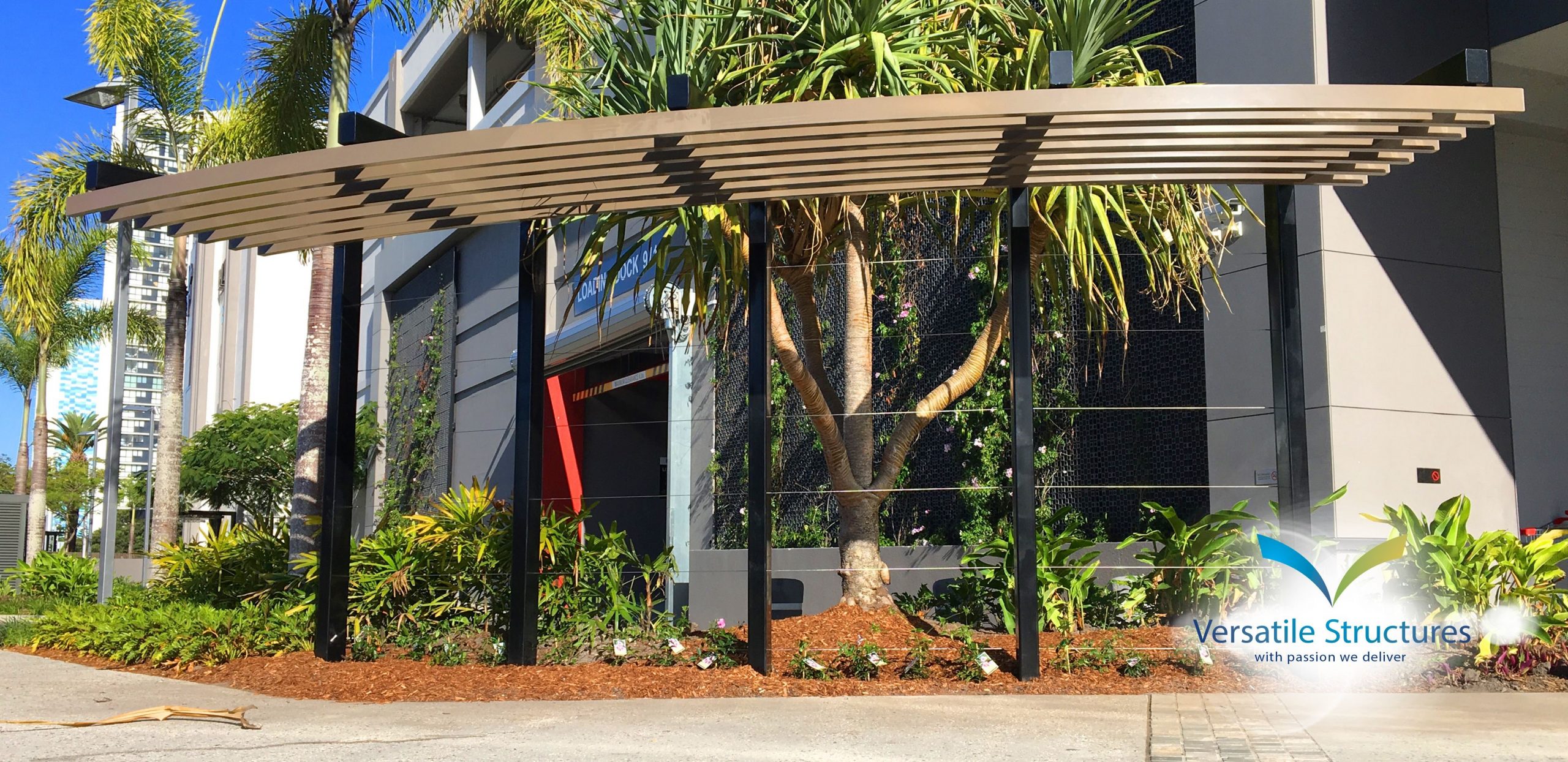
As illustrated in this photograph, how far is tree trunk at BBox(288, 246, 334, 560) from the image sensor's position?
31.7 ft

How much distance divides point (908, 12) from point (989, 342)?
2.15 metres

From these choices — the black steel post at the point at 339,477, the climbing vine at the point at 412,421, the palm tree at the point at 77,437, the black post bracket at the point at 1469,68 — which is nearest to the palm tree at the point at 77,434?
the palm tree at the point at 77,437

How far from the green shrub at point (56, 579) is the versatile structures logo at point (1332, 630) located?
1454 centimetres

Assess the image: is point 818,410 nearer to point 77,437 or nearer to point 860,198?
point 860,198

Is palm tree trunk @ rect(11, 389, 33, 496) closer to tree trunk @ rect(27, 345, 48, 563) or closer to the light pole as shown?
tree trunk @ rect(27, 345, 48, 563)

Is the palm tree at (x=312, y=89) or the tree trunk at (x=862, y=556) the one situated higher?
the palm tree at (x=312, y=89)

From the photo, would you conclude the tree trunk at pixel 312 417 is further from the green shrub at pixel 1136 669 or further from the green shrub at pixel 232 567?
the green shrub at pixel 1136 669

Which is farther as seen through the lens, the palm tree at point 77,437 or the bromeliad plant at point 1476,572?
the palm tree at point 77,437

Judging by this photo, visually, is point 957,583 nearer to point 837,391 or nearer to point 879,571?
point 879,571

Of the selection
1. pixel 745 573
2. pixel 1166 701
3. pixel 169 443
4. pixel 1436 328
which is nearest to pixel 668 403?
pixel 745 573

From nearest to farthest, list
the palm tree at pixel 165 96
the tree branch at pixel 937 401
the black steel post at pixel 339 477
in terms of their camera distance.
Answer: the black steel post at pixel 339 477 → the tree branch at pixel 937 401 → the palm tree at pixel 165 96

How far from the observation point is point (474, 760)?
15.1 ft

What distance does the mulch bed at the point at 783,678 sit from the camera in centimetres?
654

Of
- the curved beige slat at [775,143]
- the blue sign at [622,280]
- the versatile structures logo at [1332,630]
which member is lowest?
the versatile structures logo at [1332,630]
